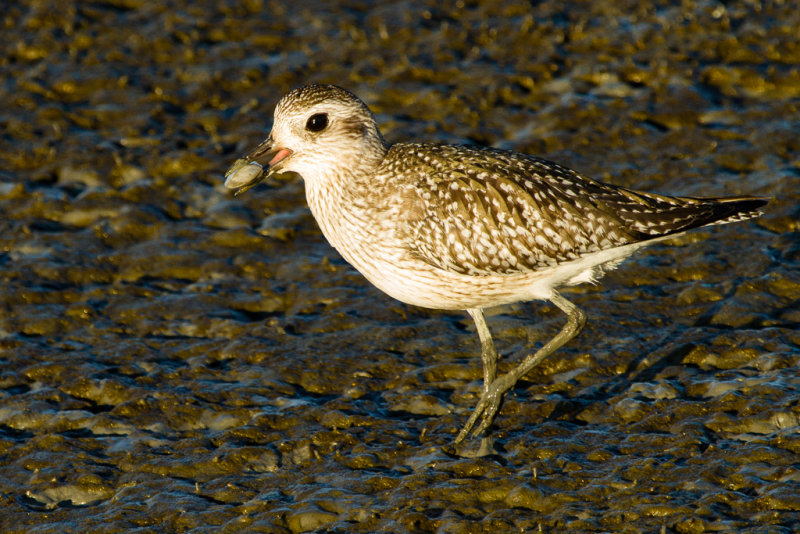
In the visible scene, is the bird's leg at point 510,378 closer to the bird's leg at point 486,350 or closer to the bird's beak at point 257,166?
the bird's leg at point 486,350

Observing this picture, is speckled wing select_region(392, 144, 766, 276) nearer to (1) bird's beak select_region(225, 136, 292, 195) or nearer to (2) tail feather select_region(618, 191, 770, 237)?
(2) tail feather select_region(618, 191, 770, 237)

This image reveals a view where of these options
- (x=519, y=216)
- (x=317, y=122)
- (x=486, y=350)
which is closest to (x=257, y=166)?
(x=317, y=122)

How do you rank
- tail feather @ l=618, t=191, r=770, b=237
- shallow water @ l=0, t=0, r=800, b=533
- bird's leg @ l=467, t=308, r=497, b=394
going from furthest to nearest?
bird's leg @ l=467, t=308, r=497, b=394 → tail feather @ l=618, t=191, r=770, b=237 → shallow water @ l=0, t=0, r=800, b=533

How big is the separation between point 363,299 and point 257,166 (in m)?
2.39

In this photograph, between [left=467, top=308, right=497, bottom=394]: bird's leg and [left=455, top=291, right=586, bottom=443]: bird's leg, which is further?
[left=467, top=308, right=497, bottom=394]: bird's leg

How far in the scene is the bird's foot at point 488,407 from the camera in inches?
328

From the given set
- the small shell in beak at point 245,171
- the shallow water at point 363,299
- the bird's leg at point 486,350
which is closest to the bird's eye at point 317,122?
the small shell in beak at point 245,171

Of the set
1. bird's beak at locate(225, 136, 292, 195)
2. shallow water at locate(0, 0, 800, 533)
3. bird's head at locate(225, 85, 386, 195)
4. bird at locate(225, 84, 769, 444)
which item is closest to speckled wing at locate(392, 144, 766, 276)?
bird at locate(225, 84, 769, 444)

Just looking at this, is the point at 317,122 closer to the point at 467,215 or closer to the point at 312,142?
the point at 312,142

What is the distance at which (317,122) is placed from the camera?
858 centimetres

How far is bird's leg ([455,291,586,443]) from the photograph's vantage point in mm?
8352

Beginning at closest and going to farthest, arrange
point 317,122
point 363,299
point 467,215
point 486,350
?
1. point 467,215
2. point 317,122
3. point 486,350
4. point 363,299

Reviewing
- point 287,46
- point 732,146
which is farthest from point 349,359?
point 287,46

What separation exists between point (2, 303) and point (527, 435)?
563 cm
